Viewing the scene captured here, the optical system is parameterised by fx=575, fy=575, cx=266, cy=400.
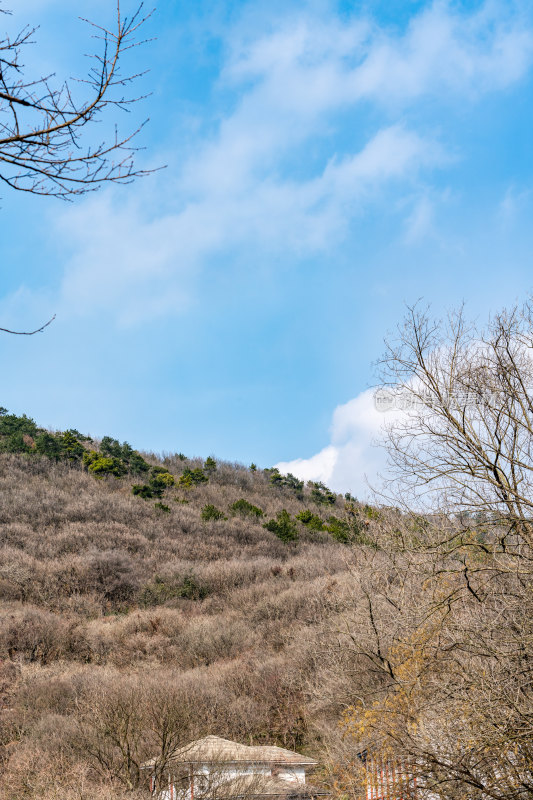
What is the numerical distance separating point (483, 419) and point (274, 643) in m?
16.8

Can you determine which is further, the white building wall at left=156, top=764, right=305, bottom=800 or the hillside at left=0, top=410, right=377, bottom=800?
the hillside at left=0, top=410, right=377, bottom=800

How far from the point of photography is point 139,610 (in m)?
25.7

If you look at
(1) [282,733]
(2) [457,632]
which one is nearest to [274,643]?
(1) [282,733]

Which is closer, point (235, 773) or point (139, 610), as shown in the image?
point (235, 773)

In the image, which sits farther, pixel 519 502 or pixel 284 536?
pixel 284 536

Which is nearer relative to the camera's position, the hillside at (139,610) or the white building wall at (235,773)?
the white building wall at (235,773)

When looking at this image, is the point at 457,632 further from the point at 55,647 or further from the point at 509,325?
the point at 55,647

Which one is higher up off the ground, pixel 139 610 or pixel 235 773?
pixel 139 610

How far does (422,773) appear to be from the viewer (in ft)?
30.3

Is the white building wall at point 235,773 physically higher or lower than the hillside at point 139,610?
lower

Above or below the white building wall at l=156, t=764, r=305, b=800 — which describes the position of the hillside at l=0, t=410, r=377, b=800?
above

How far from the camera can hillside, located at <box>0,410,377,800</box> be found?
13242 mm

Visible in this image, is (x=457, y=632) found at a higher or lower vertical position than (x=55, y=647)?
lower

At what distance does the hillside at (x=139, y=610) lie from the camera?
13.2m
